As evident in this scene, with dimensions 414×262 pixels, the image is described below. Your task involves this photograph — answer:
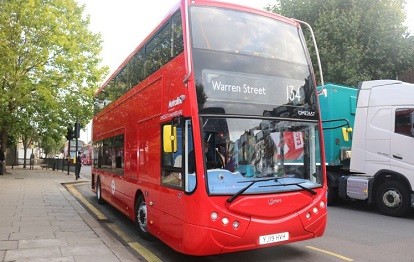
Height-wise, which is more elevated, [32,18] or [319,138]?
[32,18]

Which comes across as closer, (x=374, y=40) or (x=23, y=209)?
(x=23, y=209)

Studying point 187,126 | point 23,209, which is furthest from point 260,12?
point 23,209

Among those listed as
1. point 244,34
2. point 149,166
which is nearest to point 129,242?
point 149,166

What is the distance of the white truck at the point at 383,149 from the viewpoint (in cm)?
927

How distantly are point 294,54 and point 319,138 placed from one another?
4.42 ft

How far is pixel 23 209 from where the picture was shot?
1012 centimetres

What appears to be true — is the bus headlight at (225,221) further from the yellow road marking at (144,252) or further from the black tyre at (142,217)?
the black tyre at (142,217)

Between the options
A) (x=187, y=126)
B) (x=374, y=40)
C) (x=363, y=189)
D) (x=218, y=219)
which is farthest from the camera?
(x=374, y=40)

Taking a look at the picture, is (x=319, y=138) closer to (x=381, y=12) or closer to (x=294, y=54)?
(x=294, y=54)

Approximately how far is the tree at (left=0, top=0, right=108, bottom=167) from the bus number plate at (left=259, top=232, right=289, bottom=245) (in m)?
18.8

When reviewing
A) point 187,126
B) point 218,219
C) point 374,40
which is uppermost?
point 374,40

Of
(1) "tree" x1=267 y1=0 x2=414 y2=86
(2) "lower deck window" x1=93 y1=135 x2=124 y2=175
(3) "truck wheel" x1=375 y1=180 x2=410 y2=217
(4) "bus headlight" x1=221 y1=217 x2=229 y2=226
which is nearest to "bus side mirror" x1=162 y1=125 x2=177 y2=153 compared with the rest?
Result: (4) "bus headlight" x1=221 y1=217 x2=229 y2=226

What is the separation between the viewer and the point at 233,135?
521cm

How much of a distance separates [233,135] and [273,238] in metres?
1.48
